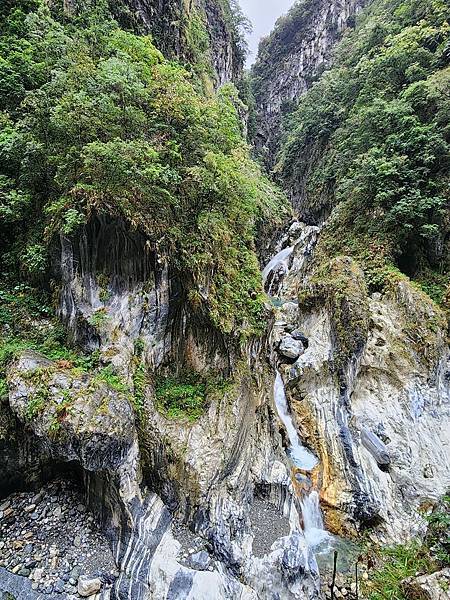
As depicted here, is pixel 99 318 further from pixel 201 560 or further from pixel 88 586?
pixel 201 560

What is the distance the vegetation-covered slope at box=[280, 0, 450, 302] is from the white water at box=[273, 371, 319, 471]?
4.89 metres

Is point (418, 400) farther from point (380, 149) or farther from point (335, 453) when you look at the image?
point (380, 149)

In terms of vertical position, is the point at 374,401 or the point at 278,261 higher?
the point at 278,261

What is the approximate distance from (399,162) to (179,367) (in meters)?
11.0

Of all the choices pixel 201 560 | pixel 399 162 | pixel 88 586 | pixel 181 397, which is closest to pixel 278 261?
pixel 399 162

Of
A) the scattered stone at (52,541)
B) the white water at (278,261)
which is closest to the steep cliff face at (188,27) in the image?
the white water at (278,261)

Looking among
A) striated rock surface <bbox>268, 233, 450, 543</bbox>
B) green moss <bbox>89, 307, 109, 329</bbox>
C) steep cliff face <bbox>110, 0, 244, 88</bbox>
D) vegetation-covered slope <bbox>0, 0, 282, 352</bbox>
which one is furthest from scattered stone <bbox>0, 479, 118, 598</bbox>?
steep cliff face <bbox>110, 0, 244, 88</bbox>

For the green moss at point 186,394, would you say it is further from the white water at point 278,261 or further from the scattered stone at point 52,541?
the white water at point 278,261

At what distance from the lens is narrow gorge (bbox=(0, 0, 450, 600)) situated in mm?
5316

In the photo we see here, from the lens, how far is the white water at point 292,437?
901 centimetres

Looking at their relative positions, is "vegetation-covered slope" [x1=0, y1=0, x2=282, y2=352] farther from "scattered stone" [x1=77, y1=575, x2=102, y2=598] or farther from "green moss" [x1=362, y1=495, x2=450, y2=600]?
"green moss" [x1=362, y1=495, x2=450, y2=600]

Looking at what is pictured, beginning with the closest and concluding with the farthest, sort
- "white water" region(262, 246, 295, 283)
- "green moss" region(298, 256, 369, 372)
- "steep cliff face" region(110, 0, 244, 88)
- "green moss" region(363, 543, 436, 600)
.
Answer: "green moss" region(363, 543, 436, 600) < "green moss" region(298, 256, 369, 372) < "steep cliff face" region(110, 0, 244, 88) < "white water" region(262, 246, 295, 283)

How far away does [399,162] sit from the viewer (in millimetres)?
12469

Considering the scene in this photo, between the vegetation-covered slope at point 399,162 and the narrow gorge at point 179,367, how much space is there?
0.50 feet
